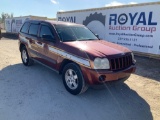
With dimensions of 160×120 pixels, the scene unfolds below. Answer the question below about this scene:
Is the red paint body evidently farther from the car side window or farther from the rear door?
the rear door

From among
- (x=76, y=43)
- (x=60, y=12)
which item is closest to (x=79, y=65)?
(x=76, y=43)

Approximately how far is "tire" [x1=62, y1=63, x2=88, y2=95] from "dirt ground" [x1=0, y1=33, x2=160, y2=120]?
7.9 inches

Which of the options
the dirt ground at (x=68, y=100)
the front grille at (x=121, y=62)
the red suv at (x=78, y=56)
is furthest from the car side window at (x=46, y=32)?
the front grille at (x=121, y=62)

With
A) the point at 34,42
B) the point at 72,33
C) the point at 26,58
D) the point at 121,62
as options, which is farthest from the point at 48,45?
the point at 121,62

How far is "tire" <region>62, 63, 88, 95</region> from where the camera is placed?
4113 mm

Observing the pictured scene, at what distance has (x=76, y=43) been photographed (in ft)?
15.1

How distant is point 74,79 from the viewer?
4.36 metres

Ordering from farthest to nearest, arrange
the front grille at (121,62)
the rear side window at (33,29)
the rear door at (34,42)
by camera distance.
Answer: the rear side window at (33,29)
the rear door at (34,42)
the front grille at (121,62)

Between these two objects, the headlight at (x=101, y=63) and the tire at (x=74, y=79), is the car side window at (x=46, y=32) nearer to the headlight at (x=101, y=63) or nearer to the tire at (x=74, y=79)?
the tire at (x=74, y=79)

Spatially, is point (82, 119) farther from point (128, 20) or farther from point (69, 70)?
point (128, 20)

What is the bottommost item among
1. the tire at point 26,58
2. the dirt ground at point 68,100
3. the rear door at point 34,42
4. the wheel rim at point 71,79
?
the dirt ground at point 68,100

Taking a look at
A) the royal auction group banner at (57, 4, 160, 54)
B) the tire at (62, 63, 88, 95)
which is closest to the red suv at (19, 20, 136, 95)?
the tire at (62, 63, 88, 95)

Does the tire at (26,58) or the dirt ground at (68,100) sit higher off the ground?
the tire at (26,58)

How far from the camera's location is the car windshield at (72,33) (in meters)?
4.97
